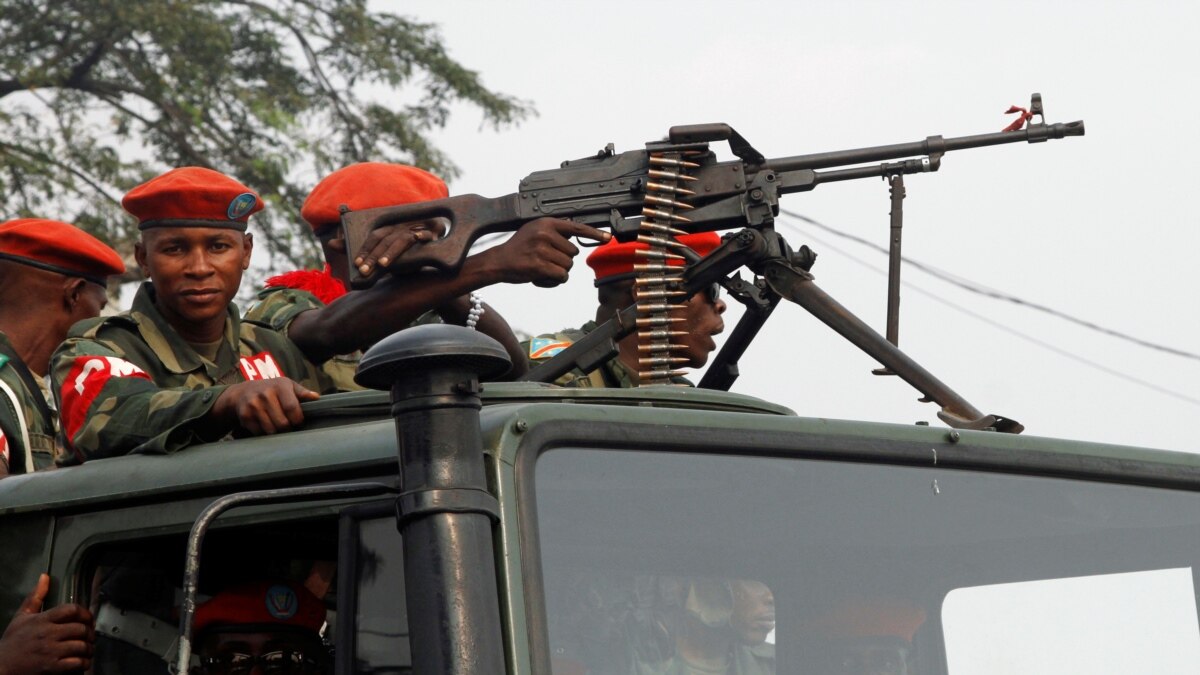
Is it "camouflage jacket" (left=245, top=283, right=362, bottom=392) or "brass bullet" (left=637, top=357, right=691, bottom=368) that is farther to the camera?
"camouflage jacket" (left=245, top=283, right=362, bottom=392)

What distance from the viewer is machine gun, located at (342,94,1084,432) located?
11.4ft

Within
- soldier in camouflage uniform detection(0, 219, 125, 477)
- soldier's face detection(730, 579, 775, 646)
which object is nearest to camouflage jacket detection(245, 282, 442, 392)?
soldier in camouflage uniform detection(0, 219, 125, 477)

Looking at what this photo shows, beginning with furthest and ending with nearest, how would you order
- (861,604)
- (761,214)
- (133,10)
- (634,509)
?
1. (133,10)
2. (761,214)
3. (861,604)
4. (634,509)

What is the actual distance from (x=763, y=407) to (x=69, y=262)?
2888 mm

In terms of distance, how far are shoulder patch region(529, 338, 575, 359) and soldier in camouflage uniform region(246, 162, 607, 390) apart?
2.03 ft

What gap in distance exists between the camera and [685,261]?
359cm

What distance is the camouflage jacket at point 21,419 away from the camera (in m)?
3.85

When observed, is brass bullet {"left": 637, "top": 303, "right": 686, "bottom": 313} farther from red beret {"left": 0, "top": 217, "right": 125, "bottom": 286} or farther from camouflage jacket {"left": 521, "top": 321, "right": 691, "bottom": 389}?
red beret {"left": 0, "top": 217, "right": 125, "bottom": 286}

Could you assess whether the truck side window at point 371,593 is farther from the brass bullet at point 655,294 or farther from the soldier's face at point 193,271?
the soldier's face at point 193,271

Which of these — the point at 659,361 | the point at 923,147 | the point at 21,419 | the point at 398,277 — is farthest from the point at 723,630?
the point at 21,419

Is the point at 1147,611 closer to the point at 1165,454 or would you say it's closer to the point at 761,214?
the point at 1165,454

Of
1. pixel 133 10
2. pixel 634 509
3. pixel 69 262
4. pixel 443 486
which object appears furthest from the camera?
pixel 133 10

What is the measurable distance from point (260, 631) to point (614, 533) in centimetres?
59

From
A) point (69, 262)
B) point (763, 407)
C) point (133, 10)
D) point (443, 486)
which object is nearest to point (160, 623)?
point (443, 486)
